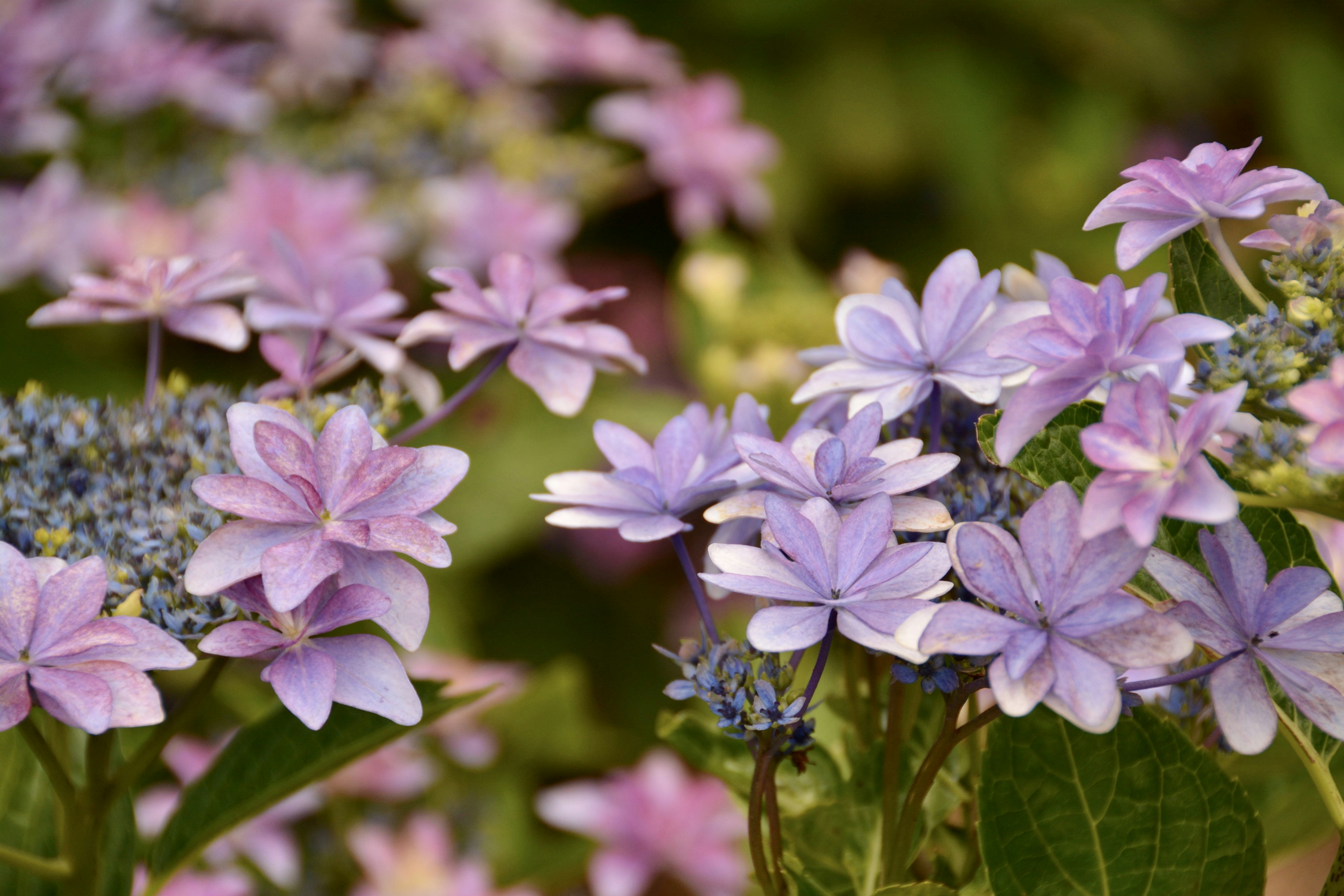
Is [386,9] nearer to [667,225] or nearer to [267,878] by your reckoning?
[667,225]

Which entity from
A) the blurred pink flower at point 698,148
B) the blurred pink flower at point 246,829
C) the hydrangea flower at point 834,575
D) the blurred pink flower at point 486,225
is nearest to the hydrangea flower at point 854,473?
the hydrangea flower at point 834,575

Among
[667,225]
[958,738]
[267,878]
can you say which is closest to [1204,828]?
[958,738]

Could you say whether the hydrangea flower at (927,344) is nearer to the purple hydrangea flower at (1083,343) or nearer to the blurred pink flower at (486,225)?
the purple hydrangea flower at (1083,343)

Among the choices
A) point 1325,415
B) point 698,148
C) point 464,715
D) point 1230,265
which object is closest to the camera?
Answer: point 1325,415

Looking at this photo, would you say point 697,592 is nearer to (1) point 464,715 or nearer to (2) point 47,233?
(1) point 464,715

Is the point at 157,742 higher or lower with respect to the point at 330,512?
lower

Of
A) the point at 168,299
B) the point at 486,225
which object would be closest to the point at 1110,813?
the point at 168,299
